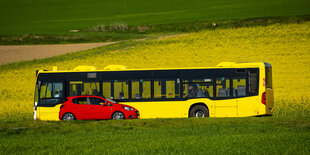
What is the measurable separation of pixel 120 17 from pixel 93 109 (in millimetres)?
63733

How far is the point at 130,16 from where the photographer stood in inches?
3401

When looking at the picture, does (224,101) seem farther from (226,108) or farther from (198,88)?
(198,88)

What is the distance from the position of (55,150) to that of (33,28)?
231 ft

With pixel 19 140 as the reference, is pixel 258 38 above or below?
above

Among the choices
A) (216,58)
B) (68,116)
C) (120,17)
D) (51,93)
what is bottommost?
(68,116)

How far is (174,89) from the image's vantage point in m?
24.2

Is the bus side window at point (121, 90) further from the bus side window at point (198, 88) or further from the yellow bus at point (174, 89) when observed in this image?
the bus side window at point (198, 88)

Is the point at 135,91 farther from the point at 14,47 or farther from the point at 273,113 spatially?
the point at 14,47

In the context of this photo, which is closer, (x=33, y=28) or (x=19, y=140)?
(x=19, y=140)

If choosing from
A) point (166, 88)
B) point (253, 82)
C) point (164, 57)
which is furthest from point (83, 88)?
point (164, 57)

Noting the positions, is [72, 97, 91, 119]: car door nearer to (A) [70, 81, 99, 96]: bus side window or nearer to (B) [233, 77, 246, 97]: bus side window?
(A) [70, 81, 99, 96]: bus side window

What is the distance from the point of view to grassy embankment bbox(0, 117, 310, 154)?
40.7 ft

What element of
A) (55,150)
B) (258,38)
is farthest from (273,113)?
(258,38)

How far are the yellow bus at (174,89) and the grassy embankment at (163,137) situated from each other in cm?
358
